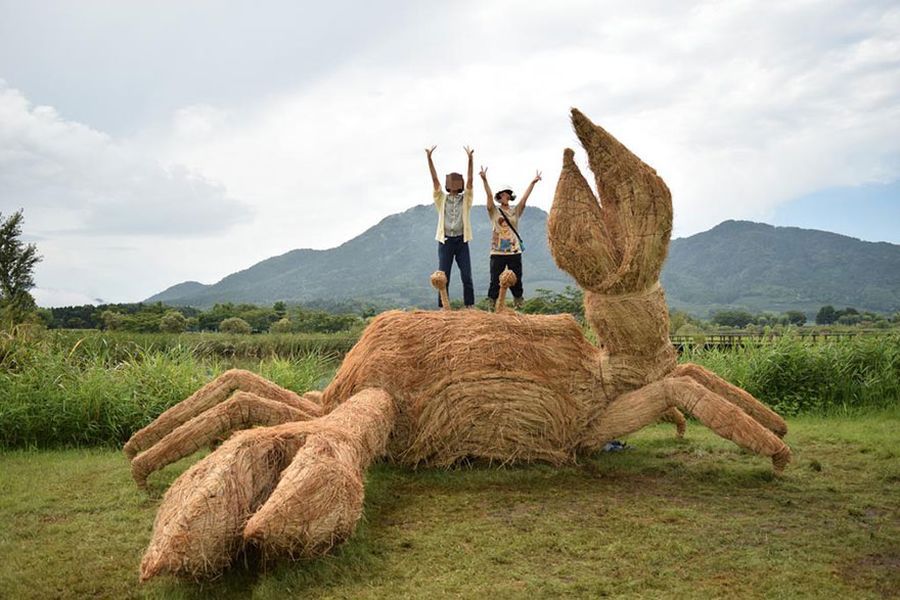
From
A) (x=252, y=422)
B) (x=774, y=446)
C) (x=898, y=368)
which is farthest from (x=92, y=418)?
(x=898, y=368)

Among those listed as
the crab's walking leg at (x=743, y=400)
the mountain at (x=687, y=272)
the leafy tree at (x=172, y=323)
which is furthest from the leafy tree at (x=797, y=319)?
the mountain at (x=687, y=272)

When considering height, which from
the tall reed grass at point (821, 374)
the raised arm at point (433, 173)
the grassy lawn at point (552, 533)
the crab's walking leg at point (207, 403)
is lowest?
the grassy lawn at point (552, 533)

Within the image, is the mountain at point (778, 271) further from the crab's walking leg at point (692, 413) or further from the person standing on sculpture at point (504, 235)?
the crab's walking leg at point (692, 413)

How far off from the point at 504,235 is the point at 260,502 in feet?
16.0

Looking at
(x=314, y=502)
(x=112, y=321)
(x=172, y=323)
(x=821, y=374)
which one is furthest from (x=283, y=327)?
(x=314, y=502)

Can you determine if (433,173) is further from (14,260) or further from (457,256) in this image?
(14,260)

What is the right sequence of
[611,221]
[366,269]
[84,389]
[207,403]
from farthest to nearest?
1. [366,269]
2. [84,389]
3. [611,221]
4. [207,403]

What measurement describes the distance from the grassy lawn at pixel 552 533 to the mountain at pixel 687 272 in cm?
7223

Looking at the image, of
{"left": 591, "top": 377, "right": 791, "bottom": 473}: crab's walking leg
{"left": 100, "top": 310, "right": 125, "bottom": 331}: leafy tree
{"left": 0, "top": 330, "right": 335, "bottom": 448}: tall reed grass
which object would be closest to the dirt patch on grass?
{"left": 591, "top": 377, "right": 791, "bottom": 473}: crab's walking leg

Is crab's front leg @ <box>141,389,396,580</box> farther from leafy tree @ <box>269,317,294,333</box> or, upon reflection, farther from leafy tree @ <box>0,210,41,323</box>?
leafy tree @ <box>0,210,41,323</box>

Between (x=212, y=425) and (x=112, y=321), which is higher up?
(x=112, y=321)

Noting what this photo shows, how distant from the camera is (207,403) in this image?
4469mm

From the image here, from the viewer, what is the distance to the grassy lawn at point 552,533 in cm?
302

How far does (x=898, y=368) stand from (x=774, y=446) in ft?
18.6
